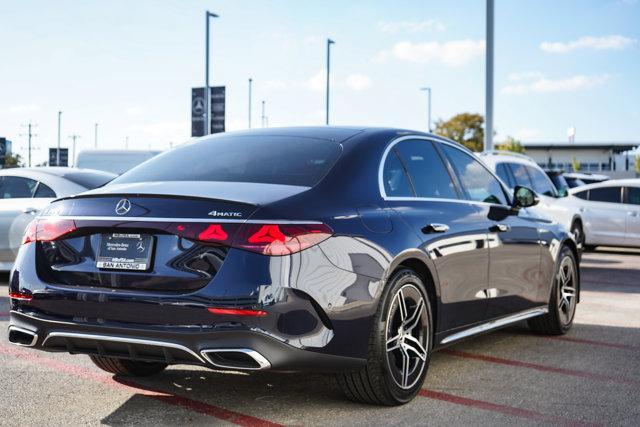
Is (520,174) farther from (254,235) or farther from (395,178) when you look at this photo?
(254,235)

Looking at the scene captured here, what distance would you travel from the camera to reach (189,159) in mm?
5574

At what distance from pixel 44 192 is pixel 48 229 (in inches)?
252

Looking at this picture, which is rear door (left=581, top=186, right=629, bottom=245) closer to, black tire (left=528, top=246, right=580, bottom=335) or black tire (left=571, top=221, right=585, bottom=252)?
black tire (left=571, top=221, right=585, bottom=252)

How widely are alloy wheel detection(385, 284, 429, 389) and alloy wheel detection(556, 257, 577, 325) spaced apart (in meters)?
2.71

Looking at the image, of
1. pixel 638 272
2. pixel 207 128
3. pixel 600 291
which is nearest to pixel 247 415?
pixel 600 291

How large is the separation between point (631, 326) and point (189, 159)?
15.7ft

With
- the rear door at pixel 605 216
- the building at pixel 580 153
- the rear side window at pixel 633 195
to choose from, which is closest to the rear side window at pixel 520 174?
the rear door at pixel 605 216

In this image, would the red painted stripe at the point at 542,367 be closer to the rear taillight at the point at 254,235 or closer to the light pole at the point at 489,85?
the rear taillight at the point at 254,235

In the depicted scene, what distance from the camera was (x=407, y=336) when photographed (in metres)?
5.23

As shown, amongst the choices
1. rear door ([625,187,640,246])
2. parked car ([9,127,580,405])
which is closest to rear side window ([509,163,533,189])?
rear door ([625,187,640,246])

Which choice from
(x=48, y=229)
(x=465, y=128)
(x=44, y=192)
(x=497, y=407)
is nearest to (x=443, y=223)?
(x=497, y=407)

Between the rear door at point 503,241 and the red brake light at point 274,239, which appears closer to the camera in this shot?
the red brake light at point 274,239

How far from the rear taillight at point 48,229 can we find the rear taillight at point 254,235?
668 mm

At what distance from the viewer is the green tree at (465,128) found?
271 feet
